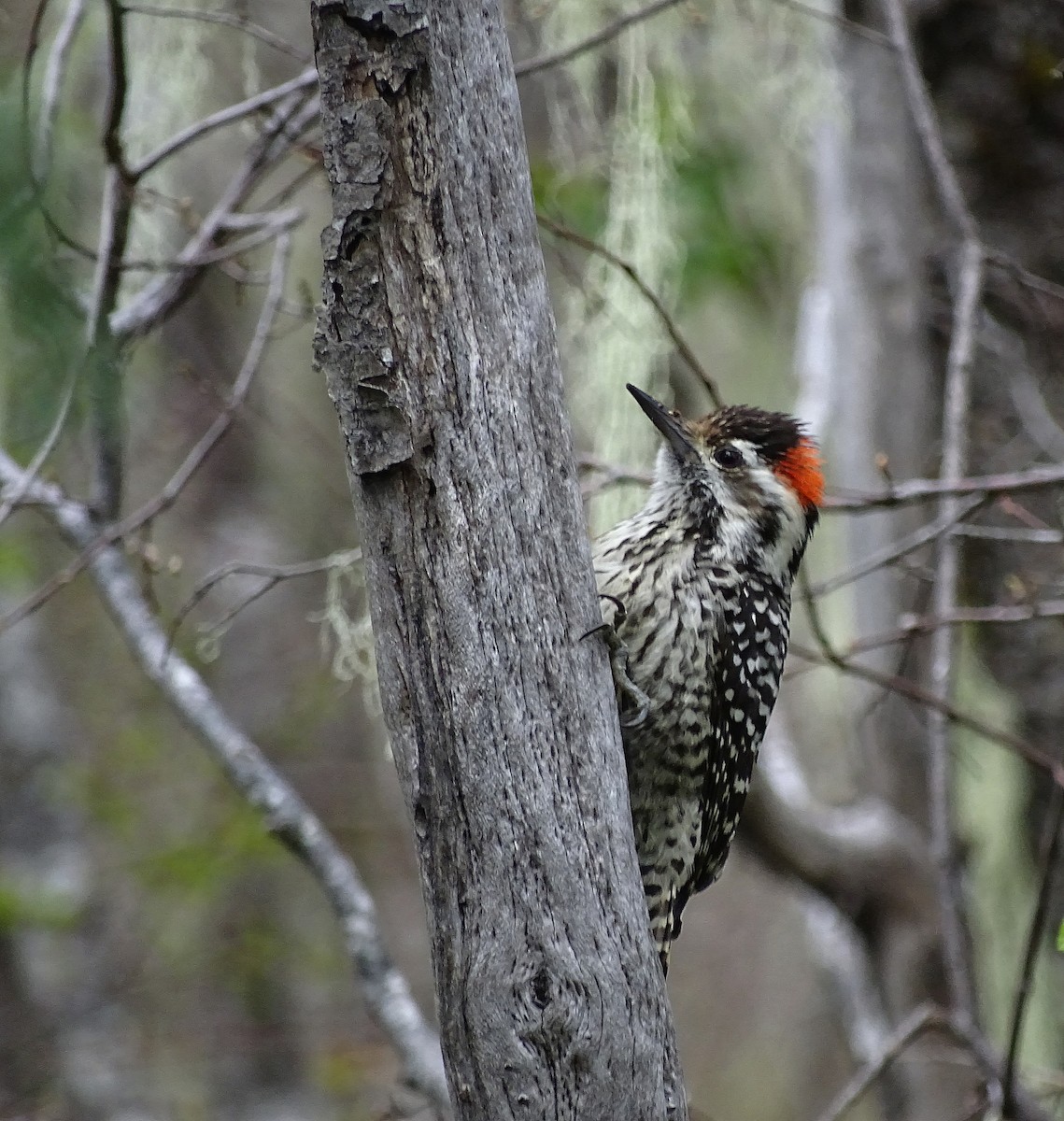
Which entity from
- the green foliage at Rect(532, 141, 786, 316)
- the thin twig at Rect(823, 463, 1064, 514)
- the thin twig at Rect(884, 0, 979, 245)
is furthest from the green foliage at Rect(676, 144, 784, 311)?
the thin twig at Rect(823, 463, 1064, 514)

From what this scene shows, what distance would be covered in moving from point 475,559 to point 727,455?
1493 millimetres

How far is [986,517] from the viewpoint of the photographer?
5.57 metres

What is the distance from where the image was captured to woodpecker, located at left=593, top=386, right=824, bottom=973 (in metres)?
3.21

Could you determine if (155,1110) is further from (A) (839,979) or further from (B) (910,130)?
(B) (910,130)

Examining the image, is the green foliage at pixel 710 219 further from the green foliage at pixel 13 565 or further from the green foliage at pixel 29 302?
the green foliage at pixel 13 565

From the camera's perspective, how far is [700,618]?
3244mm

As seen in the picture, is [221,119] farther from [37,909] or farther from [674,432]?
[37,909]

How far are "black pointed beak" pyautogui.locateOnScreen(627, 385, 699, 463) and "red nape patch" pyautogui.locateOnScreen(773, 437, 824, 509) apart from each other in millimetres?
237

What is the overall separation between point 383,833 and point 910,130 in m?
5.71

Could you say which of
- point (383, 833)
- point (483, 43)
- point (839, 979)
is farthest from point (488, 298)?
point (383, 833)

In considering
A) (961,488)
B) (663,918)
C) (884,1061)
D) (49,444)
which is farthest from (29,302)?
(884,1061)

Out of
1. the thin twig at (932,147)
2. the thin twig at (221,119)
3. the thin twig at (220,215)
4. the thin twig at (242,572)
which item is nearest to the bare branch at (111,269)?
the thin twig at (221,119)

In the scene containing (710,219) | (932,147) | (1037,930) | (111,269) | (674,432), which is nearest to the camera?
(1037,930)

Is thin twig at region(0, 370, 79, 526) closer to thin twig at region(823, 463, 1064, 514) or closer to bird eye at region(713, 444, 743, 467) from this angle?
bird eye at region(713, 444, 743, 467)
